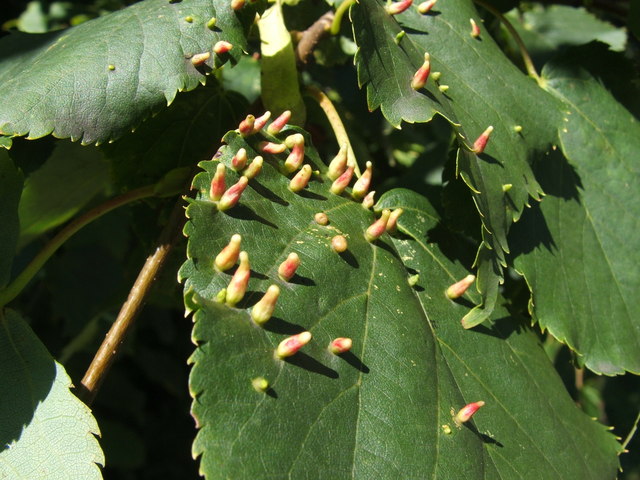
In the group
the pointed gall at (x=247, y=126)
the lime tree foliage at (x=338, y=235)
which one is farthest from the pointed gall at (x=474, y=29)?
the pointed gall at (x=247, y=126)

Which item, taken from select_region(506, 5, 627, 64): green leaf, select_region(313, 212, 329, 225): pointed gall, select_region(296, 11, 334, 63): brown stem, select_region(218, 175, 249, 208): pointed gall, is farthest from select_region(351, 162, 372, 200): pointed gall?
select_region(506, 5, 627, 64): green leaf

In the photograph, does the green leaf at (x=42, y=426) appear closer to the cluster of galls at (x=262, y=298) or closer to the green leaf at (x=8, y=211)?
the green leaf at (x=8, y=211)

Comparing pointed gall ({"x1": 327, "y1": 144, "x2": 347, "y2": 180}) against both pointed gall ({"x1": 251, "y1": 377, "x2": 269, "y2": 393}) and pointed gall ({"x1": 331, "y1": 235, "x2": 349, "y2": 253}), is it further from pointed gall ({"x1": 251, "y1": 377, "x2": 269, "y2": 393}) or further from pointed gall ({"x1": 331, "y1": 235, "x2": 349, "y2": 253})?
pointed gall ({"x1": 251, "y1": 377, "x2": 269, "y2": 393})

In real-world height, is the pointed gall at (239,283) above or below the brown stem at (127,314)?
above

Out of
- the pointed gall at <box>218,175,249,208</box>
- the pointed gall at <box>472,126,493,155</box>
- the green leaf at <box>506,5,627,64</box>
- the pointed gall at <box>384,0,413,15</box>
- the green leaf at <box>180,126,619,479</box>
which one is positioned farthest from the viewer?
the green leaf at <box>506,5,627,64</box>

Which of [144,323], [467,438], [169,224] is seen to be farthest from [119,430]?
[467,438]

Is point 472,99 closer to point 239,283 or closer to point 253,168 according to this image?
point 253,168

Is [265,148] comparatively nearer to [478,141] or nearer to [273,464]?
[478,141]
